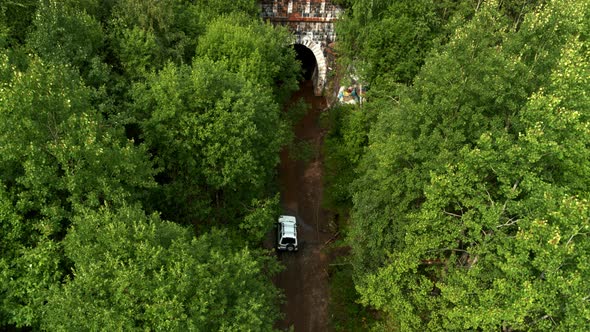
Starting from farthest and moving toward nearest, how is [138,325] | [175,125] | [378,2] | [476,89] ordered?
[378,2], [175,125], [476,89], [138,325]

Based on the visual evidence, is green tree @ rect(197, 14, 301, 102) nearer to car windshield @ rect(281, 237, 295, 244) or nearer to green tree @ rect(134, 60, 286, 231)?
green tree @ rect(134, 60, 286, 231)

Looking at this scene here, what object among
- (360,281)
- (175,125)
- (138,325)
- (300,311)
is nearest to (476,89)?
(360,281)

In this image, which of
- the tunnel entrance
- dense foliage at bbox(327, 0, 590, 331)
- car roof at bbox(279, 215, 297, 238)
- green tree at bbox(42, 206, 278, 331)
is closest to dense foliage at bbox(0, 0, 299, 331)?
green tree at bbox(42, 206, 278, 331)

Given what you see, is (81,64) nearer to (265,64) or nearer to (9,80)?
(9,80)

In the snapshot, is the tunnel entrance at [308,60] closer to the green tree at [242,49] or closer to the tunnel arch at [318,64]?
the tunnel arch at [318,64]

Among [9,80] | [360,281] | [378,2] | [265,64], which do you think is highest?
[378,2]

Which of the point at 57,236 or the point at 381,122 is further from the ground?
the point at 381,122

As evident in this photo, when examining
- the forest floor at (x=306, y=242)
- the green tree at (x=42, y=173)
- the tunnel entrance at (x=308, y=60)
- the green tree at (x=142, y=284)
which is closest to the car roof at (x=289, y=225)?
the forest floor at (x=306, y=242)

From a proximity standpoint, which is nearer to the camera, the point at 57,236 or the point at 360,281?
the point at 57,236
